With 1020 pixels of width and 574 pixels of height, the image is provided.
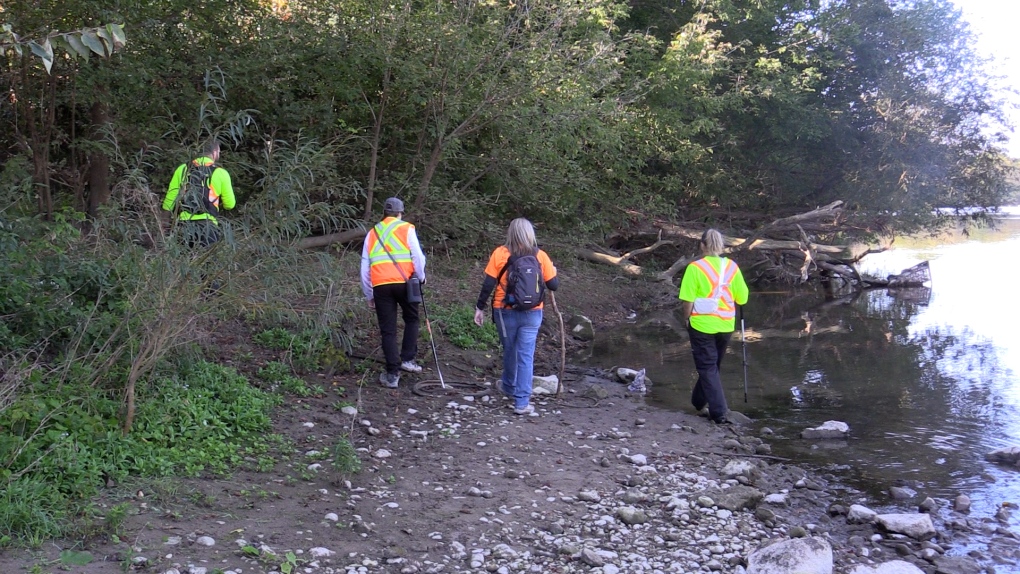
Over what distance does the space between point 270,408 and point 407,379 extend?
6.70 ft

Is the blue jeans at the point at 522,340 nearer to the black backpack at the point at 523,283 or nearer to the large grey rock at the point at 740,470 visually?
the black backpack at the point at 523,283

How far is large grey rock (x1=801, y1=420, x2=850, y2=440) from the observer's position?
799 centimetres

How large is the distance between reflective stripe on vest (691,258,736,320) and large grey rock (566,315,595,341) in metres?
5.11

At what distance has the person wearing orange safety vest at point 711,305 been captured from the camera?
8.22 m

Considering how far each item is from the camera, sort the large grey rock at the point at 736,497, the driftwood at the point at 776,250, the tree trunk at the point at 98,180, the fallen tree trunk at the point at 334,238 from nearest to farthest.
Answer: the large grey rock at the point at 736,497 < the tree trunk at the point at 98,180 < the fallen tree trunk at the point at 334,238 < the driftwood at the point at 776,250

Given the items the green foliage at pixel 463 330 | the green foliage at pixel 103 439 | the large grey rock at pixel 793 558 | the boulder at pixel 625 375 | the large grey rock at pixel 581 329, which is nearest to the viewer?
the green foliage at pixel 103 439

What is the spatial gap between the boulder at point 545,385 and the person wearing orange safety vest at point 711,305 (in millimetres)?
1613

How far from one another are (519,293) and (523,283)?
10cm

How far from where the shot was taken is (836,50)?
21.2 metres

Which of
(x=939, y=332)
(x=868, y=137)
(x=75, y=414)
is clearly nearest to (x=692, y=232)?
(x=868, y=137)

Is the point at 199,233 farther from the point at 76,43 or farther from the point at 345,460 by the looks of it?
the point at 76,43

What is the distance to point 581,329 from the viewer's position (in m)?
13.4

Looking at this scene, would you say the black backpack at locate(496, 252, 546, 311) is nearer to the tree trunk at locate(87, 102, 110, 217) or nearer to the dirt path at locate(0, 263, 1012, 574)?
the dirt path at locate(0, 263, 1012, 574)

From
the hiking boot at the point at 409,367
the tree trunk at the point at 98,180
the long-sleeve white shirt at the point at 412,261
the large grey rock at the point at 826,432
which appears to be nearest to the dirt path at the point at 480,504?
the large grey rock at the point at 826,432
